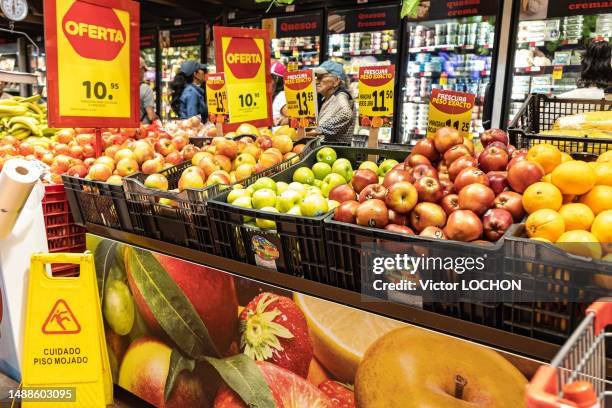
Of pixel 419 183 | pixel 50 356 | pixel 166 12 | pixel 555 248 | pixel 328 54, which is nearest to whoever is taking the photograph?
pixel 555 248

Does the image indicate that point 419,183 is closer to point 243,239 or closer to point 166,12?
point 243,239

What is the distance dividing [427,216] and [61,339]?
5.29 ft

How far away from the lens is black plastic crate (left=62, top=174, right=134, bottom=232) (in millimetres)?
2246

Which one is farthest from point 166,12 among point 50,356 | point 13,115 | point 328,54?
point 50,356

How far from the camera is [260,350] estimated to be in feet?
5.99

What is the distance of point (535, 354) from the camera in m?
1.25

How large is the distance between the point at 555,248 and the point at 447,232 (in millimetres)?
312

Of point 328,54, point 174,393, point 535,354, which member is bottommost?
point 174,393

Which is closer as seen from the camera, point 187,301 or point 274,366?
point 274,366

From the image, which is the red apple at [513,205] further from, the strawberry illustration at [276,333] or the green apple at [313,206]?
the strawberry illustration at [276,333]

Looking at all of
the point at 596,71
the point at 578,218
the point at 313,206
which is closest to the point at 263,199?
the point at 313,206

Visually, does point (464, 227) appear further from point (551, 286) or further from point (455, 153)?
point (455, 153)

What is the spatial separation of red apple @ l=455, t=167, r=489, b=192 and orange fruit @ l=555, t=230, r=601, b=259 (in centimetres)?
33

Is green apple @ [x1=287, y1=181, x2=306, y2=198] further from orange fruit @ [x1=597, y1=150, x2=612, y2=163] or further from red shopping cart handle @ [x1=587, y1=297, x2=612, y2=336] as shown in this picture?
red shopping cart handle @ [x1=587, y1=297, x2=612, y2=336]
